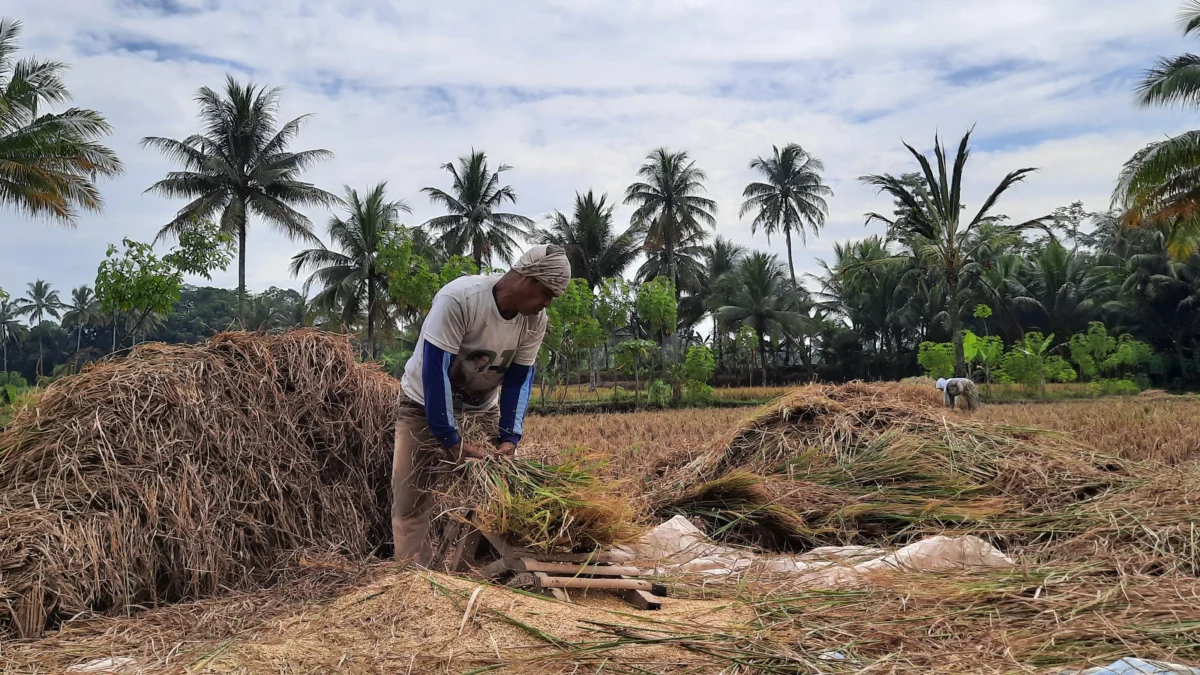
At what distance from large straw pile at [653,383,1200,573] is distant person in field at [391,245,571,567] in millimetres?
1529

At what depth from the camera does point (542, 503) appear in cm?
334

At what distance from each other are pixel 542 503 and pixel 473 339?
88 centimetres

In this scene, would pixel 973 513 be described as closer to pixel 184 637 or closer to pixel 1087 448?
pixel 1087 448

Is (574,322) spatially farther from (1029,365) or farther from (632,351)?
(1029,365)

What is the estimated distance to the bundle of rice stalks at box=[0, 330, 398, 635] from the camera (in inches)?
130

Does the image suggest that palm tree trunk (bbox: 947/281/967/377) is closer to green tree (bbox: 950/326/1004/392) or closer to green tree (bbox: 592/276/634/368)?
green tree (bbox: 950/326/1004/392)

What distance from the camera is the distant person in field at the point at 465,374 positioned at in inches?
145

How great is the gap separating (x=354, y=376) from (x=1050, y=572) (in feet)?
11.3

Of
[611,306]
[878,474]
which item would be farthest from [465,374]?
[611,306]

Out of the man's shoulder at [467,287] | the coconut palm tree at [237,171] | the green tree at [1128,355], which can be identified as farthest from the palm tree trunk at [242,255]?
the green tree at [1128,355]

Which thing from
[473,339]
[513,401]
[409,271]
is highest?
[409,271]

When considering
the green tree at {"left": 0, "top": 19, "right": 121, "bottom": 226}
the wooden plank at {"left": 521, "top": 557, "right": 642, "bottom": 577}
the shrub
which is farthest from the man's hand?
the shrub

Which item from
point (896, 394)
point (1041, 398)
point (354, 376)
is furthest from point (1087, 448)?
point (1041, 398)

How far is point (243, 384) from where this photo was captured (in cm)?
430
